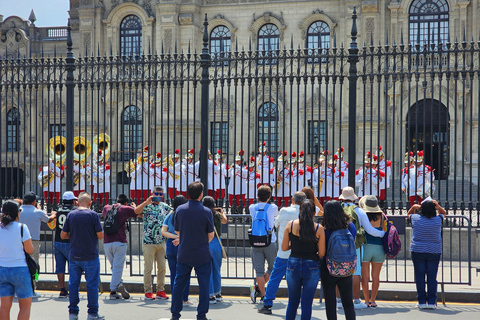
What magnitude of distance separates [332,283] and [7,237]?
3.68m

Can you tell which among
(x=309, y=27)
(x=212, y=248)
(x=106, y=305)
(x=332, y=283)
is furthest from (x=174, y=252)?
(x=309, y=27)

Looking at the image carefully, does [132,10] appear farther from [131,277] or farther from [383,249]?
[383,249]

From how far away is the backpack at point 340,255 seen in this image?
704 cm

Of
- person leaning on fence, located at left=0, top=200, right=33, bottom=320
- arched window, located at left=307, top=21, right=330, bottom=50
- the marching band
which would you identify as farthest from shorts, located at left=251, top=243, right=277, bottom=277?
arched window, located at left=307, top=21, right=330, bottom=50

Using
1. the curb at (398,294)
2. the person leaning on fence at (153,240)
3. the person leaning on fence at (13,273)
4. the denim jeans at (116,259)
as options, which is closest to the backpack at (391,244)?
the curb at (398,294)

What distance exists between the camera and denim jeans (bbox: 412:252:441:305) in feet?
29.2

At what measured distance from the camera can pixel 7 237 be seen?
708cm

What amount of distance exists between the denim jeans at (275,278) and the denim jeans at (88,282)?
2.24 meters

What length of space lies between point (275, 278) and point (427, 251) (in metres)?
2.23

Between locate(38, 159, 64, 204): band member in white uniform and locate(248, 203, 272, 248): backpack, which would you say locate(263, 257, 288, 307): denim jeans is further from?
locate(38, 159, 64, 204): band member in white uniform

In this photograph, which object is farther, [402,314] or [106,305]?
[106,305]

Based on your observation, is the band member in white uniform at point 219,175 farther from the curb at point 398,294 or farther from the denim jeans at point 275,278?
the denim jeans at point 275,278

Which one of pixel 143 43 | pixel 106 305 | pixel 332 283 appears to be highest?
pixel 143 43

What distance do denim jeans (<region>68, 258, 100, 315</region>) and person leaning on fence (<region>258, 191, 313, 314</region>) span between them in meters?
2.21
